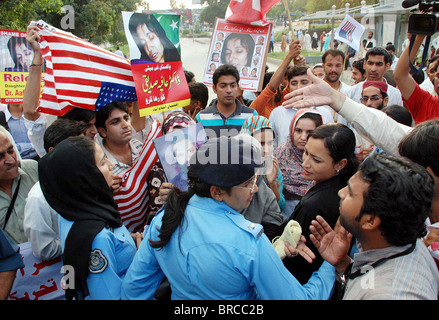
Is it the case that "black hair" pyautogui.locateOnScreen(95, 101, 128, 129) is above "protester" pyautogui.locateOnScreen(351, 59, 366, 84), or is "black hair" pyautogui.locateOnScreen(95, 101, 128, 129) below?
below

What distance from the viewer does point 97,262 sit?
1705mm

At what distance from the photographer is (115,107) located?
298cm

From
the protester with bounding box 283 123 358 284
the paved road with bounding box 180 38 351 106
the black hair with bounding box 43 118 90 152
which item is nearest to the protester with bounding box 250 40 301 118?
the protester with bounding box 283 123 358 284

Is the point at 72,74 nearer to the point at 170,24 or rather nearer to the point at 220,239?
the point at 170,24

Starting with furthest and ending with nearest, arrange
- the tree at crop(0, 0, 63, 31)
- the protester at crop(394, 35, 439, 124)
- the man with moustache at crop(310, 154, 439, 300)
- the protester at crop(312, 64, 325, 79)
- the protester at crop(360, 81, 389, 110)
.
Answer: the tree at crop(0, 0, 63, 31) → the protester at crop(312, 64, 325, 79) → the protester at crop(360, 81, 389, 110) → the protester at crop(394, 35, 439, 124) → the man with moustache at crop(310, 154, 439, 300)

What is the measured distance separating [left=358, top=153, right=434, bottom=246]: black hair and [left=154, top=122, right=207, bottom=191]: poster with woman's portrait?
1.42m

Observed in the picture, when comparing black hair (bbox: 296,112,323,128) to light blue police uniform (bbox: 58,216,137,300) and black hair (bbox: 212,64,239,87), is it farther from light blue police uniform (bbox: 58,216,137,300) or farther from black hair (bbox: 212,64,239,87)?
light blue police uniform (bbox: 58,216,137,300)

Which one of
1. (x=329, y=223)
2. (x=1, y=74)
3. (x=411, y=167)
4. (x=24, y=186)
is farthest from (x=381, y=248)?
(x=1, y=74)

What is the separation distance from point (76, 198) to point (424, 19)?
3.25 m

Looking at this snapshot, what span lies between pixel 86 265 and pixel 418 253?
5.08ft

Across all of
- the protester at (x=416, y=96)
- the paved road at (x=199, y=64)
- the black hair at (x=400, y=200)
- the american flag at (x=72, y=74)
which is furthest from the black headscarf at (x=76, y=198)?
the paved road at (x=199, y=64)

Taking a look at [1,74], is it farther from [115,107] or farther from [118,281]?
[118,281]

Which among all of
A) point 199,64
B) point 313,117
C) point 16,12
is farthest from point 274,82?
point 199,64

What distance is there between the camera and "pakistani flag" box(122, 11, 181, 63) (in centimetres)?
325
